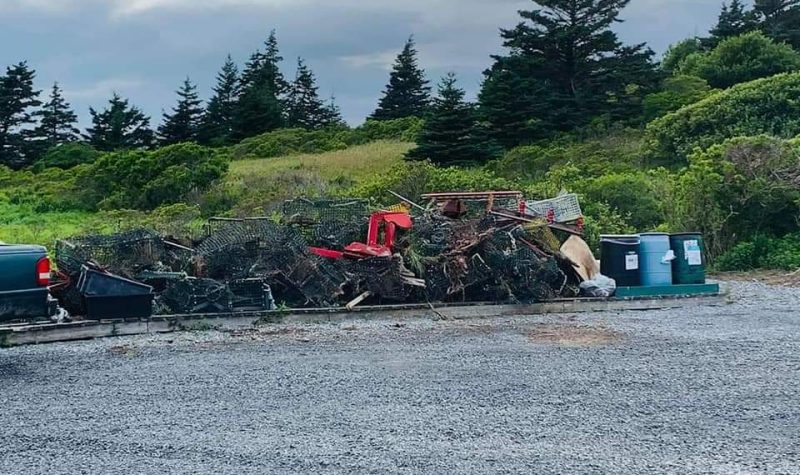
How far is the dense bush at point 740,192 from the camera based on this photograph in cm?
1523

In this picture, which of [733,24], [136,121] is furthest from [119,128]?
[733,24]

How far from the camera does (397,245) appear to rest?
1107cm

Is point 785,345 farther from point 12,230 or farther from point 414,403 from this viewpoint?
point 12,230

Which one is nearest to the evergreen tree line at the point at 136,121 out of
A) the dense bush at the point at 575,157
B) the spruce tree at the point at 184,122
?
the spruce tree at the point at 184,122

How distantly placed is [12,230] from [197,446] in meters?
16.0

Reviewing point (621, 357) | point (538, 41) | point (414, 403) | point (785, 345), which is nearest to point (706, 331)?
point (785, 345)

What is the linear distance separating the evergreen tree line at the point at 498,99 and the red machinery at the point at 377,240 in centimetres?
2404

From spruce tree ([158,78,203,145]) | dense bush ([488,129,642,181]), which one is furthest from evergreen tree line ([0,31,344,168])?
dense bush ([488,129,642,181])

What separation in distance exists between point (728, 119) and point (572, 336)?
21.4 meters

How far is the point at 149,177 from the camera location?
26.7 metres

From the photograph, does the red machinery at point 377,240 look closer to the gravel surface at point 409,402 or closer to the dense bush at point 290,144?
the gravel surface at point 409,402

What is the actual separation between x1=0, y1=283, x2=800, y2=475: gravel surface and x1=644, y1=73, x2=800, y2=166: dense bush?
Result: 63.3 ft

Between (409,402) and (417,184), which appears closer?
(409,402)

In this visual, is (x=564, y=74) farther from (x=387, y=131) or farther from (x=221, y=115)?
(x=221, y=115)
